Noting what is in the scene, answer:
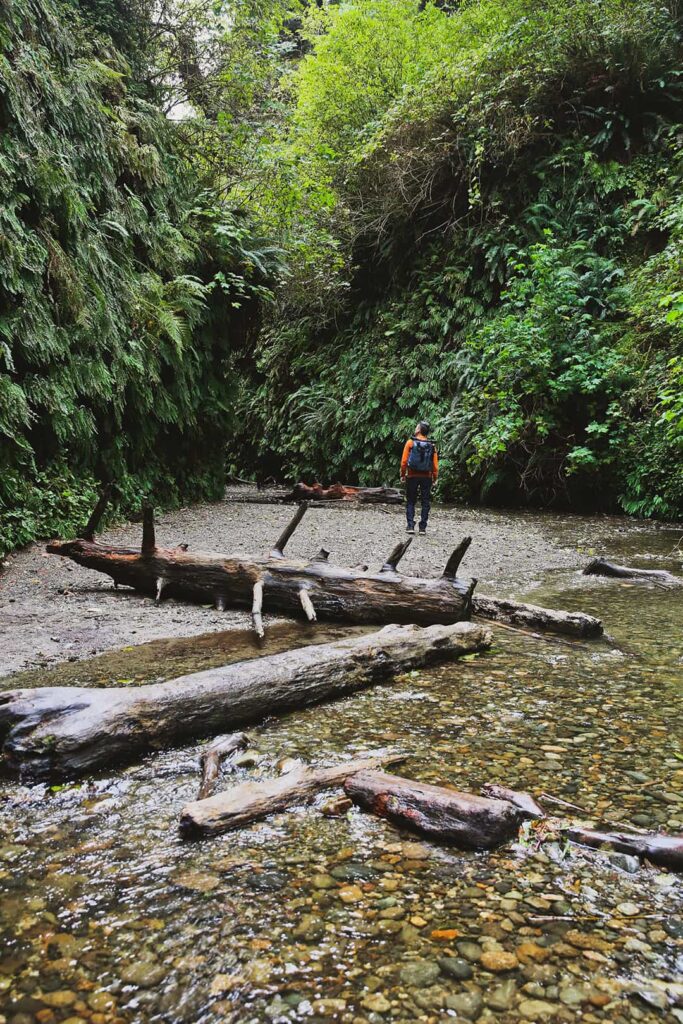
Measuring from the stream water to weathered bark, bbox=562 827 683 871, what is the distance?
0.06 meters

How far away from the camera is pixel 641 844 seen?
2592mm

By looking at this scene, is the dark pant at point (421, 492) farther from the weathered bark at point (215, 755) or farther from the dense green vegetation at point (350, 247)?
the weathered bark at point (215, 755)

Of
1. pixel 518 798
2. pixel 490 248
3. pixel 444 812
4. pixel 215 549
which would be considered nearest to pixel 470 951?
pixel 444 812

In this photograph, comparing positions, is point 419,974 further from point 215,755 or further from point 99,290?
point 99,290

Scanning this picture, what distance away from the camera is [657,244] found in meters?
15.1

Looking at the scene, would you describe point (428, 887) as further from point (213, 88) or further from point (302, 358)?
point (302, 358)

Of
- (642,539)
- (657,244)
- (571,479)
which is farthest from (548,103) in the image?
(642,539)

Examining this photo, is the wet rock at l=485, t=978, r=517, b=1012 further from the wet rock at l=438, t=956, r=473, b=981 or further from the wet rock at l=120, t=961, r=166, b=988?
the wet rock at l=120, t=961, r=166, b=988

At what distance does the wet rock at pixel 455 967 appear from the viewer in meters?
1.99

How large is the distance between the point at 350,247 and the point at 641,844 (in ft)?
65.4

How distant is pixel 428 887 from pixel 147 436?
10693 millimetres

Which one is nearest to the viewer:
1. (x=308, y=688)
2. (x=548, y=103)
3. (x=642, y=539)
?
(x=308, y=688)

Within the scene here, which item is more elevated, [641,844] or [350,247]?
[350,247]

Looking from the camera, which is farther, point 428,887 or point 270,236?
point 270,236
